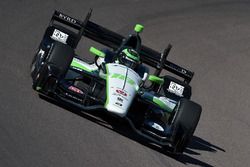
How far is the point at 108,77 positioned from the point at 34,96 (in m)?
1.20

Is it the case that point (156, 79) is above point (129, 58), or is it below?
below

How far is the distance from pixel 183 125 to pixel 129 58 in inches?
72.7

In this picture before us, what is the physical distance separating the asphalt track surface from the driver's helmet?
1.23m

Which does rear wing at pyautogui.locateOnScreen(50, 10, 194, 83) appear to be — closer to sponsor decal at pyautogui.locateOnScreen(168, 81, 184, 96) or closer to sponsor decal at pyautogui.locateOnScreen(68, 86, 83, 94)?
sponsor decal at pyautogui.locateOnScreen(168, 81, 184, 96)

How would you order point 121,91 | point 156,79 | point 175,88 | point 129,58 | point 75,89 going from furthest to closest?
point 175,88 → point 156,79 → point 129,58 → point 75,89 → point 121,91

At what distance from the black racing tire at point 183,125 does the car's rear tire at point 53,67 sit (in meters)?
1.86

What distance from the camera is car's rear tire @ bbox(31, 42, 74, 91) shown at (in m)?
11.4

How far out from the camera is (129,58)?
1265cm

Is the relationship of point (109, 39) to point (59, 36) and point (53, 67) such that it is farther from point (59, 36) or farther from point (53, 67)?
point (53, 67)

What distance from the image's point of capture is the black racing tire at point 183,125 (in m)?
11.3

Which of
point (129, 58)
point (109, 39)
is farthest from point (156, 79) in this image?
point (109, 39)

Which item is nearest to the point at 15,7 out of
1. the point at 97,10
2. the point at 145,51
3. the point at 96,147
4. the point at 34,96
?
the point at 97,10

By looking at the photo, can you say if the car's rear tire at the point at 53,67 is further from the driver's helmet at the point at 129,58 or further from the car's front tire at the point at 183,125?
the car's front tire at the point at 183,125

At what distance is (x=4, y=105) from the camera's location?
10.8 meters
